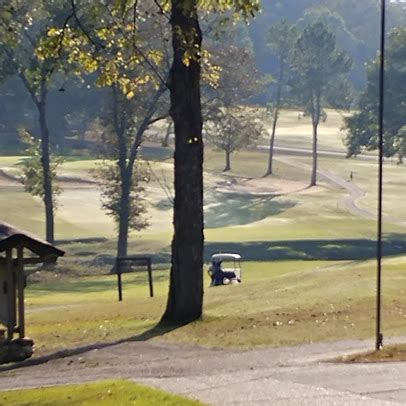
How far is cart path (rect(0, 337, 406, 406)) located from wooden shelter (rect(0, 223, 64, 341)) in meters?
1.41

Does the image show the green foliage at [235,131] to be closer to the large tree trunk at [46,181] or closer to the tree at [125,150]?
the tree at [125,150]

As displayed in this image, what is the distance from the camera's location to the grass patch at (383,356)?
1611 centimetres

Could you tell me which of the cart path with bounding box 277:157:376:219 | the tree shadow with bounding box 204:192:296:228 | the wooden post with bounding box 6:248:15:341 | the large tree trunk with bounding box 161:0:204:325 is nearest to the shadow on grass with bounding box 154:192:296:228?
the tree shadow with bounding box 204:192:296:228

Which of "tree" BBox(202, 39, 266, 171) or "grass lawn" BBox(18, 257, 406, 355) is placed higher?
"tree" BBox(202, 39, 266, 171)

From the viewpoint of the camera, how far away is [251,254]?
59.9 meters

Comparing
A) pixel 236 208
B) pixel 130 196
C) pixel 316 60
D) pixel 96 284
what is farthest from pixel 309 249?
pixel 316 60

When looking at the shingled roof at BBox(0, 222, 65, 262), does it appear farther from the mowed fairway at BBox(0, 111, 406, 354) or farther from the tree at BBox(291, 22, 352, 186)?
the tree at BBox(291, 22, 352, 186)

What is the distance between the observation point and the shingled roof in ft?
62.4

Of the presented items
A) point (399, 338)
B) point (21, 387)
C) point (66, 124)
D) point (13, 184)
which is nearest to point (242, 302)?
point (399, 338)

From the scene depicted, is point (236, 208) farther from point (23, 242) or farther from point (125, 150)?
point (23, 242)

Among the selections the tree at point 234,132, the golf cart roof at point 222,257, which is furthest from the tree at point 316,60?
the golf cart roof at point 222,257

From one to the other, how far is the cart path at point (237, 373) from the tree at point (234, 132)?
207ft

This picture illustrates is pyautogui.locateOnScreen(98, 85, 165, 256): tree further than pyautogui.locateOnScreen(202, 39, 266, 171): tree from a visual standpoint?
No

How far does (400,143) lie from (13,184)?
2671 centimetres
